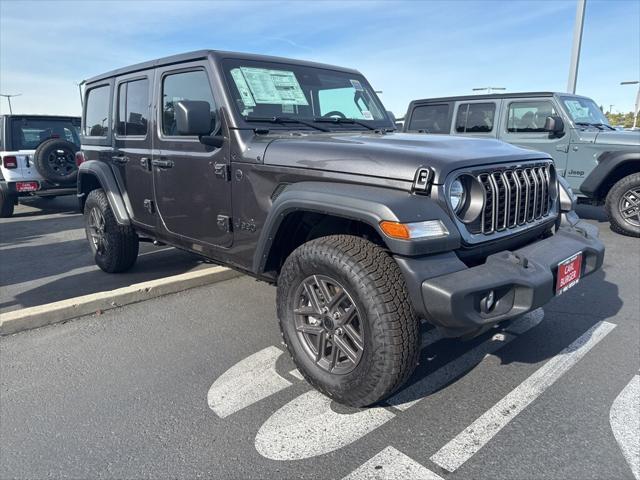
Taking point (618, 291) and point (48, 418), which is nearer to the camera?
point (48, 418)

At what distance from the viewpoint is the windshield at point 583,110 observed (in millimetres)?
7230

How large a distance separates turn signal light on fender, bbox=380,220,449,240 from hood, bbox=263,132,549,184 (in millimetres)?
226

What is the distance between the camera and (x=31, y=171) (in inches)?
332

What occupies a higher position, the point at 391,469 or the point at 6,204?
the point at 6,204

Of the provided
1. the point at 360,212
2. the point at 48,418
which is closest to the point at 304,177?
the point at 360,212

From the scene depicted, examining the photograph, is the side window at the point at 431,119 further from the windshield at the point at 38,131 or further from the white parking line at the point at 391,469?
the white parking line at the point at 391,469

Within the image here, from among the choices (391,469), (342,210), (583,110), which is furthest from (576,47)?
(391,469)

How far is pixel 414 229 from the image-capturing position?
86.4 inches

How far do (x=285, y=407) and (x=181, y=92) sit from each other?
95.2 inches

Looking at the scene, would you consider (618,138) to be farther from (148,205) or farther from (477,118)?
(148,205)

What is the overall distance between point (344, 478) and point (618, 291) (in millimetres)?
3535

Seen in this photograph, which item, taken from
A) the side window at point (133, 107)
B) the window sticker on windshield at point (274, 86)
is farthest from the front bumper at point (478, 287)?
the side window at point (133, 107)

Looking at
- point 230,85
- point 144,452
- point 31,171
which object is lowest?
point 144,452

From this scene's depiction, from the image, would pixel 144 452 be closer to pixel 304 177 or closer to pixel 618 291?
pixel 304 177
